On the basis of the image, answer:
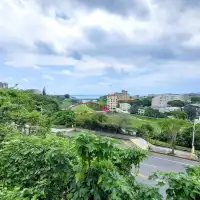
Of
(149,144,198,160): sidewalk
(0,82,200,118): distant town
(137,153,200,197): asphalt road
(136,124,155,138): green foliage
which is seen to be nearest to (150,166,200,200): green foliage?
(137,153,200,197): asphalt road

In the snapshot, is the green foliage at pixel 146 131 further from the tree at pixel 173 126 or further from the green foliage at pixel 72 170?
the green foliage at pixel 72 170

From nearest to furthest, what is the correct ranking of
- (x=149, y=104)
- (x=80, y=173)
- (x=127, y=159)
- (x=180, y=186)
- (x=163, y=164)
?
1. (x=180, y=186)
2. (x=80, y=173)
3. (x=127, y=159)
4. (x=163, y=164)
5. (x=149, y=104)

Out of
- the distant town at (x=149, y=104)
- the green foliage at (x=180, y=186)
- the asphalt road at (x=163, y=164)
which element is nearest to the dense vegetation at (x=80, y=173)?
the green foliage at (x=180, y=186)

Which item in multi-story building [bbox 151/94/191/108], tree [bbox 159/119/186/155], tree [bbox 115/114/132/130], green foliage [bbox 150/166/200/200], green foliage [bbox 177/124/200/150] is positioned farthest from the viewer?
multi-story building [bbox 151/94/191/108]

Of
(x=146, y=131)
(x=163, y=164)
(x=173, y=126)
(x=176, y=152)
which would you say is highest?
(x=173, y=126)

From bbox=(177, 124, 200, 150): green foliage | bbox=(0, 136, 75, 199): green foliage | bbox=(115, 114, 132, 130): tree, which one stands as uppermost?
bbox=(0, 136, 75, 199): green foliage

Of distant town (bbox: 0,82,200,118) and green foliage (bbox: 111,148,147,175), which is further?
distant town (bbox: 0,82,200,118)

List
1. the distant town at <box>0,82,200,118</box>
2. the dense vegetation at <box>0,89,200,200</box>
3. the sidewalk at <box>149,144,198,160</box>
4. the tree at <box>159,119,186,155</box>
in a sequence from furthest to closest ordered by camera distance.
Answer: the distant town at <box>0,82,200,118</box> < the tree at <box>159,119,186,155</box> < the sidewalk at <box>149,144,198,160</box> < the dense vegetation at <box>0,89,200,200</box>

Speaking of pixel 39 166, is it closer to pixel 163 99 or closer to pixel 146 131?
pixel 146 131

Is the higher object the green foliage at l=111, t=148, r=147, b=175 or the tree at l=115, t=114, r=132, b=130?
the green foliage at l=111, t=148, r=147, b=175

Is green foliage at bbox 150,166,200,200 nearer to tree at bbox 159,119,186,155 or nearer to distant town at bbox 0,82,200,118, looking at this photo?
tree at bbox 159,119,186,155

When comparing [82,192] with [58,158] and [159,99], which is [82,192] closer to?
[58,158]

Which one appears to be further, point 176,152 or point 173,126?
point 176,152

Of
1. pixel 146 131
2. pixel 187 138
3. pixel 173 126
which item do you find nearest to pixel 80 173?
pixel 173 126
